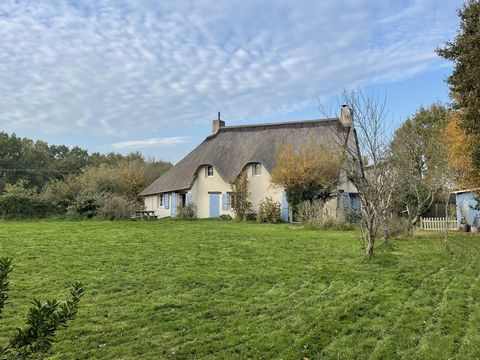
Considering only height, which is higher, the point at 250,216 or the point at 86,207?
the point at 86,207

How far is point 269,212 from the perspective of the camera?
85.1ft

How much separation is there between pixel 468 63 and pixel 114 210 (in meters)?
20.3

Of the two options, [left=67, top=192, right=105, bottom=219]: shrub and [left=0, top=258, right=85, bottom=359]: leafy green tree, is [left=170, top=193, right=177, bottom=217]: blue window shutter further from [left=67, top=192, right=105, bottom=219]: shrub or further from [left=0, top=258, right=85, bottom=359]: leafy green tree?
[left=0, top=258, right=85, bottom=359]: leafy green tree

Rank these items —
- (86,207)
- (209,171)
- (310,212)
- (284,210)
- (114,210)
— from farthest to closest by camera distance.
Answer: (209,171)
(284,210)
(86,207)
(114,210)
(310,212)

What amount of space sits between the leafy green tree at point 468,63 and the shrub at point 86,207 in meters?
20.3

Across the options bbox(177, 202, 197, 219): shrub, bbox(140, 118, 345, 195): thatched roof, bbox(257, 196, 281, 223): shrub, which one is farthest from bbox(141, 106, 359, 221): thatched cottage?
bbox(257, 196, 281, 223): shrub

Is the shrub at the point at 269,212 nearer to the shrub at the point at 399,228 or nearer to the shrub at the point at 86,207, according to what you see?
the shrub at the point at 399,228

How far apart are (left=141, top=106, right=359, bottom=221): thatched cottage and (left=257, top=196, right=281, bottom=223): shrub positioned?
92 cm

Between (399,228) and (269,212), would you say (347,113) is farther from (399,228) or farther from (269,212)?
(269,212)

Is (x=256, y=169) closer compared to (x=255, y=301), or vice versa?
(x=255, y=301)

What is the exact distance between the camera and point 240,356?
452 cm

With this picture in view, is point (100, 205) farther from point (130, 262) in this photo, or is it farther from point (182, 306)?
point (182, 306)

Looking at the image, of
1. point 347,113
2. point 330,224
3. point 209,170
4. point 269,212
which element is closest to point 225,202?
point 209,170

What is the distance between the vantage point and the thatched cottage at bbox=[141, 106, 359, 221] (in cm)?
2825
